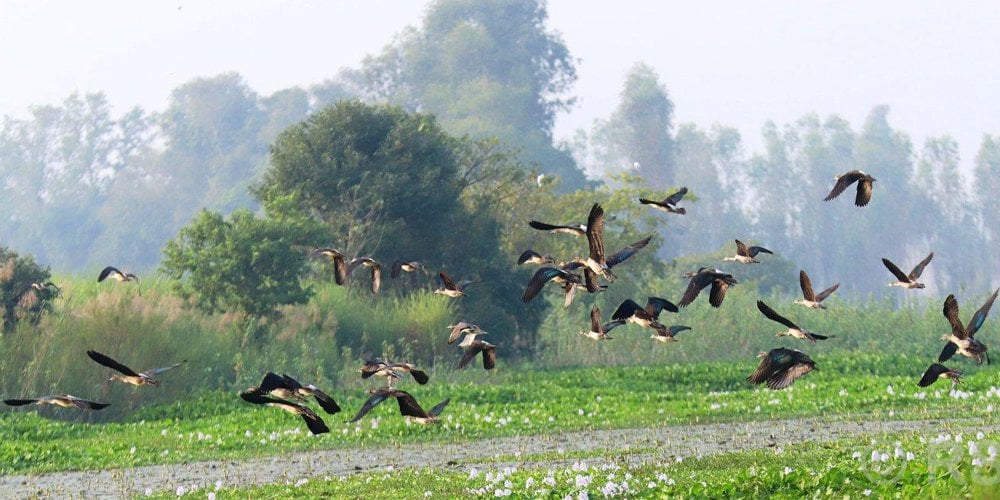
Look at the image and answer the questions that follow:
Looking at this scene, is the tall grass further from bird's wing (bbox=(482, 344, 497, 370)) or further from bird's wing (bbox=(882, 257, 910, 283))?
bird's wing (bbox=(882, 257, 910, 283))

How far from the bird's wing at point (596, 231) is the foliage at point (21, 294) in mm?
16584

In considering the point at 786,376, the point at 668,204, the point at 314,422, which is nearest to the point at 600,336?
the point at 668,204

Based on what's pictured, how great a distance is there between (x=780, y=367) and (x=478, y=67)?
97.6 metres

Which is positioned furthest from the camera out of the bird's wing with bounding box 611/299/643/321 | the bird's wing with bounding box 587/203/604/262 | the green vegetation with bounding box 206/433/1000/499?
the bird's wing with bounding box 611/299/643/321

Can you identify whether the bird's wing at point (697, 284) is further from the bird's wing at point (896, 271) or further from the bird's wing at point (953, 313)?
the bird's wing at point (953, 313)

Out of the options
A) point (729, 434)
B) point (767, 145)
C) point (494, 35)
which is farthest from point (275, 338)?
point (767, 145)

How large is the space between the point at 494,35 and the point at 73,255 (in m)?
40.7

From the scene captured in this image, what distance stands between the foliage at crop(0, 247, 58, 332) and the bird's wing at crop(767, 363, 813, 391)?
57.9 feet

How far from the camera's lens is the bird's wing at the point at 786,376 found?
12547mm

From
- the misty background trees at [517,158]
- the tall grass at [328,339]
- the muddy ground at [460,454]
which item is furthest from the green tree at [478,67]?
the muddy ground at [460,454]

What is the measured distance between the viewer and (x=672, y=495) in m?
11.9

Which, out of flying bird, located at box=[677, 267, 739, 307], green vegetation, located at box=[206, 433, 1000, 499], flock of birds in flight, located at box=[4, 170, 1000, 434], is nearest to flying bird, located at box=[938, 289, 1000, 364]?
flock of birds in flight, located at box=[4, 170, 1000, 434]

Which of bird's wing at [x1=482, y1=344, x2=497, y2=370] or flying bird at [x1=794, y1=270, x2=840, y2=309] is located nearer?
bird's wing at [x1=482, y1=344, x2=497, y2=370]

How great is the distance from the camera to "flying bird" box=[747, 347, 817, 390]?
40.9 ft
